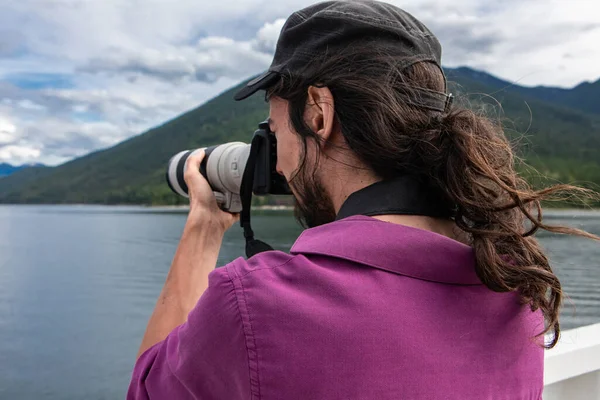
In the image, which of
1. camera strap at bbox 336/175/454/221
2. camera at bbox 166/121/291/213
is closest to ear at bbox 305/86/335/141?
camera strap at bbox 336/175/454/221

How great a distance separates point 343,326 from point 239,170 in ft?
2.60

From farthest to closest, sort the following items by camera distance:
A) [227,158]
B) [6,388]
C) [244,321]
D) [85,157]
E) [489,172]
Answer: [85,157] → [6,388] → [227,158] → [489,172] → [244,321]

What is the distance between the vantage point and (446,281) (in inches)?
28.2

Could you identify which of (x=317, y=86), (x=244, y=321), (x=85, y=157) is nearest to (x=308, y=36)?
(x=317, y=86)

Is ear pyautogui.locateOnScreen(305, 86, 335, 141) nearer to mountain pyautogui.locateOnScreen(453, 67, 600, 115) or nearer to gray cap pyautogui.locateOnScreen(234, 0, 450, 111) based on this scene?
gray cap pyautogui.locateOnScreen(234, 0, 450, 111)

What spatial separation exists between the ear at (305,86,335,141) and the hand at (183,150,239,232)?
0.50 metres

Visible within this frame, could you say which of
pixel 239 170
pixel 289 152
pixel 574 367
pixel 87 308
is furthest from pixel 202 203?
pixel 87 308

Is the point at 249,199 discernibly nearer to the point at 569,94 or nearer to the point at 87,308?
the point at 87,308

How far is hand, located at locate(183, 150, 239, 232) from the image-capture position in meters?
1.30

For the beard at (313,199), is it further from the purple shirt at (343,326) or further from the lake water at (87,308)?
the lake water at (87,308)

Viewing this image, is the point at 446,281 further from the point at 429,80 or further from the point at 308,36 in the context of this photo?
the point at 308,36

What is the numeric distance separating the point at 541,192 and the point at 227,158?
82cm

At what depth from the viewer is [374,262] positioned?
670mm

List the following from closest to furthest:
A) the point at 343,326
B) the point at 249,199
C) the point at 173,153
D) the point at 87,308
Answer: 1. the point at 343,326
2. the point at 249,199
3. the point at 87,308
4. the point at 173,153
